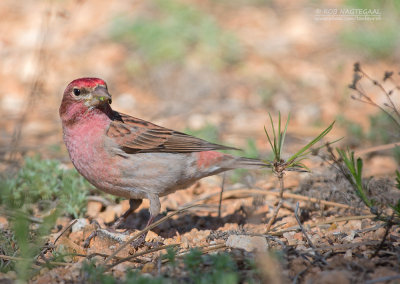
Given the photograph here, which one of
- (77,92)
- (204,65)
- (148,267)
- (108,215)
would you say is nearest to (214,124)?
(204,65)

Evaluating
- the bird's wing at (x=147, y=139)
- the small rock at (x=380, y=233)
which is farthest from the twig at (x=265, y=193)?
the bird's wing at (x=147, y=139)

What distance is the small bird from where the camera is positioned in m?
4.93

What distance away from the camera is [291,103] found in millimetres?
8883

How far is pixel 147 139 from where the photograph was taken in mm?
5305

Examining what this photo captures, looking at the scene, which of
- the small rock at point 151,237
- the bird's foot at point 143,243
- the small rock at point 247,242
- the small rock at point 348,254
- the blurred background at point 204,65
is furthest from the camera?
the blurred background at point 204,65

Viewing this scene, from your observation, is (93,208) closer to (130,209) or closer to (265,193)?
(130,209)

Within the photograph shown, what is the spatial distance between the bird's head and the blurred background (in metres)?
2.49

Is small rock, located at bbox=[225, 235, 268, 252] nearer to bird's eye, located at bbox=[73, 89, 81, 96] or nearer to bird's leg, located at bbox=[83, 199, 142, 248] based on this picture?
bird's leg, located at bbox=[83, 199, 142, 248]

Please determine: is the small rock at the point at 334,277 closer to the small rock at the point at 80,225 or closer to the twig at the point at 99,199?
the small rock at the point at 80,225

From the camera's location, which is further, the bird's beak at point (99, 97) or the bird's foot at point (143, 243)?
the bird's beak at point (99, 97)

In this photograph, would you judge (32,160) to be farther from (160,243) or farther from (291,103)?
(291,103)

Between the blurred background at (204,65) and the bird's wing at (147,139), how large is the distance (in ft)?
6.13

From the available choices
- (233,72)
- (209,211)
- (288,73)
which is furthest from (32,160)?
(288,73)

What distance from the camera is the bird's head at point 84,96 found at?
494 cm
